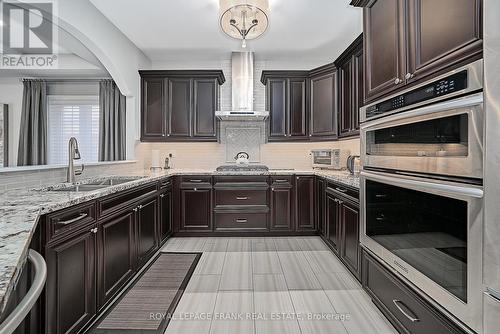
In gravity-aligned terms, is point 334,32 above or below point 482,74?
above

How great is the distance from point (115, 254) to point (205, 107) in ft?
9.27

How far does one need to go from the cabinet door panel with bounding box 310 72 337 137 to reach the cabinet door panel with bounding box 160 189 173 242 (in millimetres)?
2310

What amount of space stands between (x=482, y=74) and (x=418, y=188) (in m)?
0.59

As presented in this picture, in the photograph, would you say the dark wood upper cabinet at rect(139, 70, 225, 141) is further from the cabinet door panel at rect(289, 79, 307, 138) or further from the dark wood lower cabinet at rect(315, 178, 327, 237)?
the dark wood lower cabinet at rect(315, 178, 327, 237)

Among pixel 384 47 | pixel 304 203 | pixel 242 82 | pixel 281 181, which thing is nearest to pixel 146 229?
pixel 281 181

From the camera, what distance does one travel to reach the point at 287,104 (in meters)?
4.57

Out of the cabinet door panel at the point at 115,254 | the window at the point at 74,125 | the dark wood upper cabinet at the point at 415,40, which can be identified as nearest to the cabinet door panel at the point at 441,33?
the dark wood upper cabinet at the point at 415,40

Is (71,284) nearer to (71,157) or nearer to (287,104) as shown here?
(71,157)

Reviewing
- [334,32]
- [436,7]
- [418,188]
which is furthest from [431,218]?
[334,32]

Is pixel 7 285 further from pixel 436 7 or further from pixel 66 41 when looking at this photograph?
pixel 66 41

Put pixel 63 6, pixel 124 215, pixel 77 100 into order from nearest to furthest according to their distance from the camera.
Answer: pixel 124 215, pixel 63 6, pixel 77 100

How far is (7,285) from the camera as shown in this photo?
63cm

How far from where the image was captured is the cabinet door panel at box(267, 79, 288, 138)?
4.57m

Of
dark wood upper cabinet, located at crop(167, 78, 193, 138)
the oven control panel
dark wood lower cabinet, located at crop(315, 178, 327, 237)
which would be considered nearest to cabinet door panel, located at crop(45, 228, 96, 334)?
the oven control panel
